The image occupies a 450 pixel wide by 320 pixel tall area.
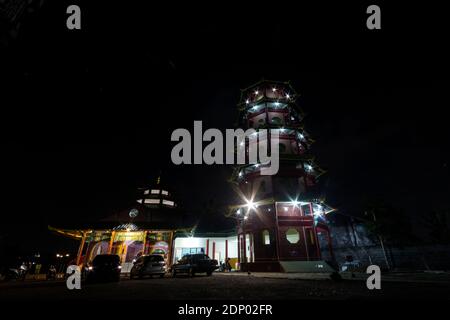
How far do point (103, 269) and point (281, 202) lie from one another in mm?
16567

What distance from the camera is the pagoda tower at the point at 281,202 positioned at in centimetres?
2195

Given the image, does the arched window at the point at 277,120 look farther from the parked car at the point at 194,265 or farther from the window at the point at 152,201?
the window at the point at 152,201

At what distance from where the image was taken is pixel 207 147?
17266 millimetres

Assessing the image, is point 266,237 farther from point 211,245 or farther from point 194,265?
point 211,245

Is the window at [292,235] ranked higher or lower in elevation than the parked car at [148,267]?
higher

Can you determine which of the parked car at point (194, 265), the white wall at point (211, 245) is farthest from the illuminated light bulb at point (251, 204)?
→ the white wall at point (211, 245)

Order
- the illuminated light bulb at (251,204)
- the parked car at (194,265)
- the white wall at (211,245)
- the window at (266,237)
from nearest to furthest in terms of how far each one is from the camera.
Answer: the parked car at (194,265), the window at (266,237), the illuminated light bulb at (251,204), the white wall at (211,245)

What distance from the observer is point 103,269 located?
44.8 feet

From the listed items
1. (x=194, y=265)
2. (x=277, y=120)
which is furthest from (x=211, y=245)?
(x=277, y=120)

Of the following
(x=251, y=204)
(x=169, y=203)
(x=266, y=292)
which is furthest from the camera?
(x=169, y=203)

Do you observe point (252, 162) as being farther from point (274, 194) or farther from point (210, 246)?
point (210, 246)

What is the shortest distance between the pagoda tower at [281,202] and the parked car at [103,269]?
13.7 meters

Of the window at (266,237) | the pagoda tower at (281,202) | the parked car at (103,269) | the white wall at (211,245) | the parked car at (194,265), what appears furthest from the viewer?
the white wall at (211,245)
